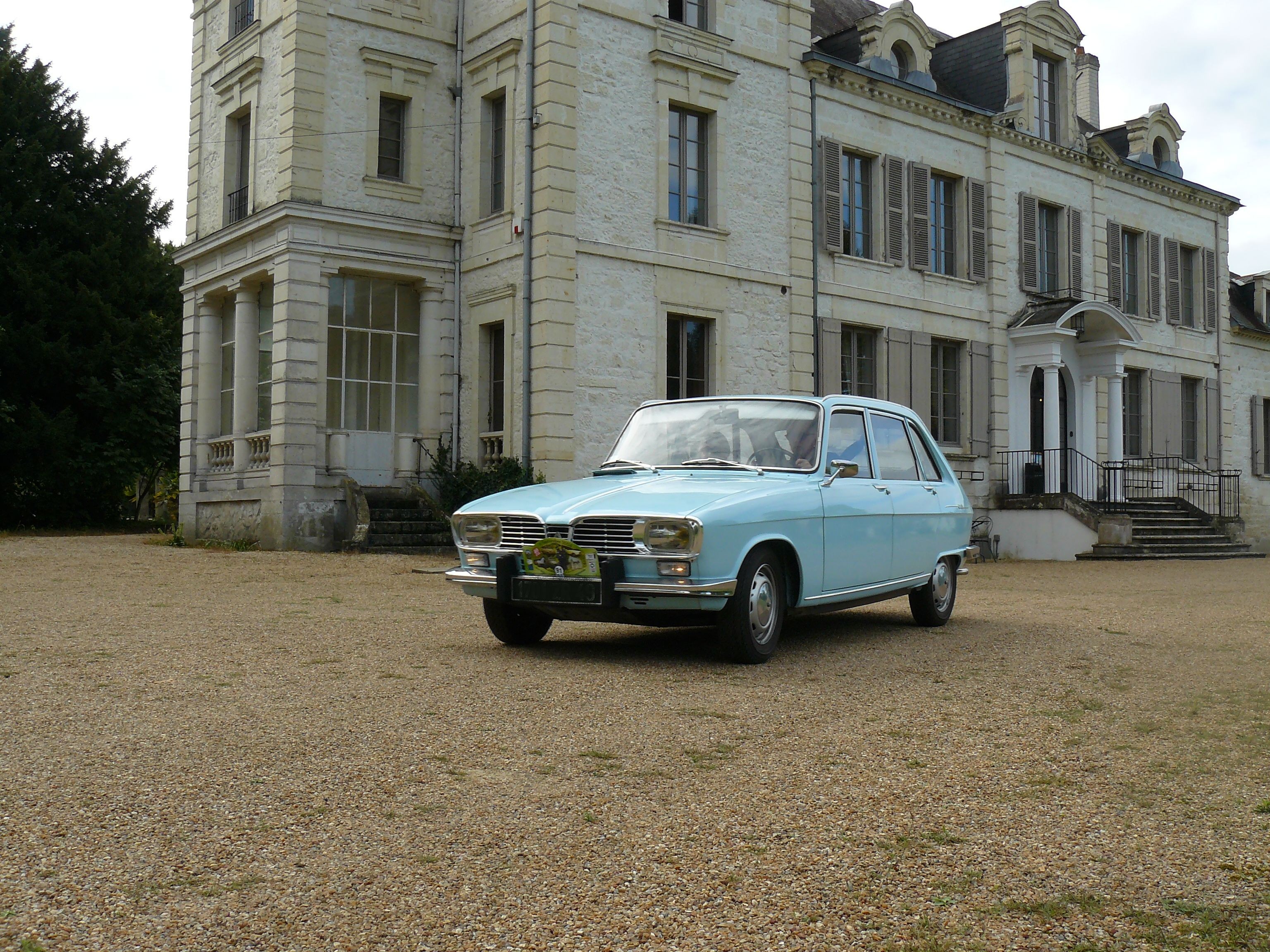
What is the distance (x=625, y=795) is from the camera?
3.90 m

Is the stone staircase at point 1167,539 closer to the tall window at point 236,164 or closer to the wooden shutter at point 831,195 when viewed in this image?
the wooden shutter at point 831,195

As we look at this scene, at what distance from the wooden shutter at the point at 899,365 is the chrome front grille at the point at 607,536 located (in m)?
15.4

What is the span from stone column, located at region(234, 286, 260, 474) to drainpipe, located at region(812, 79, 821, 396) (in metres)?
9.00

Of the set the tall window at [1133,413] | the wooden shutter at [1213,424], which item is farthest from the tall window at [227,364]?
the wooden shutter at [1213,424]

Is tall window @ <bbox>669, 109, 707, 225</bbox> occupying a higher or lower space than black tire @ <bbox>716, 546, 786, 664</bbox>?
higher

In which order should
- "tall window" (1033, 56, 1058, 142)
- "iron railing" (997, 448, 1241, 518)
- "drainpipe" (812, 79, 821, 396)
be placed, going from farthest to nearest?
"tall window" (1033, 56, 1058, 142)
"iron railing" (997, 448, 1241, 518)
"drainpipe" (812, 79, 821, 396)

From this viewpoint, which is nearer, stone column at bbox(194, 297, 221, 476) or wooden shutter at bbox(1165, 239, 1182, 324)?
stone column at bbox(194, 297, 221, 476)

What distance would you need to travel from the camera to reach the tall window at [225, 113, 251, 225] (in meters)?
20.2

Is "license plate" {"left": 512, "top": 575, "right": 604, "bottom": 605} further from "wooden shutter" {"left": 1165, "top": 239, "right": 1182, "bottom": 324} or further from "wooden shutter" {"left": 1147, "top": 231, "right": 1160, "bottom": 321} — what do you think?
"wooden shutter" {"left": 1165, "top": 239, "right": 1182, "bottom": 324}

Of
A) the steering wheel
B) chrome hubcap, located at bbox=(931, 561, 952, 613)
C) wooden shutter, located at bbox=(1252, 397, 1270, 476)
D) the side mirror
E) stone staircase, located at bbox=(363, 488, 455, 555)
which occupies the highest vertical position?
wooden shutter, located at bbox=(1252, 397, 1270, 476)

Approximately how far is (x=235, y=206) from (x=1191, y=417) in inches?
835

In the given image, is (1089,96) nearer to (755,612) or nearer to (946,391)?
(946,391)

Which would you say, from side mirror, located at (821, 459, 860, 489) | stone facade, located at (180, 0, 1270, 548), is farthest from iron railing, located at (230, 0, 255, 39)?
side mirror, located at (821, 459, 860, 489)

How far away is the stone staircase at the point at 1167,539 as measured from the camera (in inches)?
803
